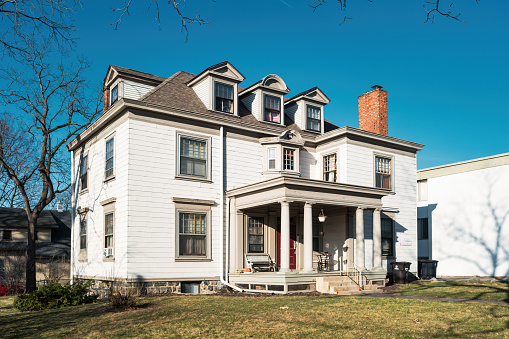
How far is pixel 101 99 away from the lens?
95.8 ft

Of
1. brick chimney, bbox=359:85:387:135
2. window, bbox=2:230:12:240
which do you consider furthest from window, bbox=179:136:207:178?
window, bbox=2:230:12:240

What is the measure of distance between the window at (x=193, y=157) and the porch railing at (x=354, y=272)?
7346 millimetres

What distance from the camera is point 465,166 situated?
1171 inches

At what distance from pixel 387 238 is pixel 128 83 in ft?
47.7

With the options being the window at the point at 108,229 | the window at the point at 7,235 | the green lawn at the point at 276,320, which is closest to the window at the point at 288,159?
the window at the point at 108,229

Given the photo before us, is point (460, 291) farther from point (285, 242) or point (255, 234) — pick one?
point (255, 234)

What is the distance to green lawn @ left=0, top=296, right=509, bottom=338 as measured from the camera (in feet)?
35.6

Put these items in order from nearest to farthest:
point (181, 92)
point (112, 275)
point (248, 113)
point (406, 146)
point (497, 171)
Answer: point (112, 275), point (181, 92), point (248, 113), point (406, 146), point (497, 171)

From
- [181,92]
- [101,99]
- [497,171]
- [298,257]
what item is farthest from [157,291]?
[497,171]

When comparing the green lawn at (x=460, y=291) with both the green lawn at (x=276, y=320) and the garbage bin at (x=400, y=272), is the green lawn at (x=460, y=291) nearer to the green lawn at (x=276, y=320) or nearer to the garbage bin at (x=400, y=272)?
the garbage bin at (x=400, y=272)

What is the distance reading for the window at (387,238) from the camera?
24531 millimetres

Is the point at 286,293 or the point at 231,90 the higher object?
the point at 231,90

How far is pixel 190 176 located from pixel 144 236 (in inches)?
121

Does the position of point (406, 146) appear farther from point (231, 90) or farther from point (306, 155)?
point (231, 90)
